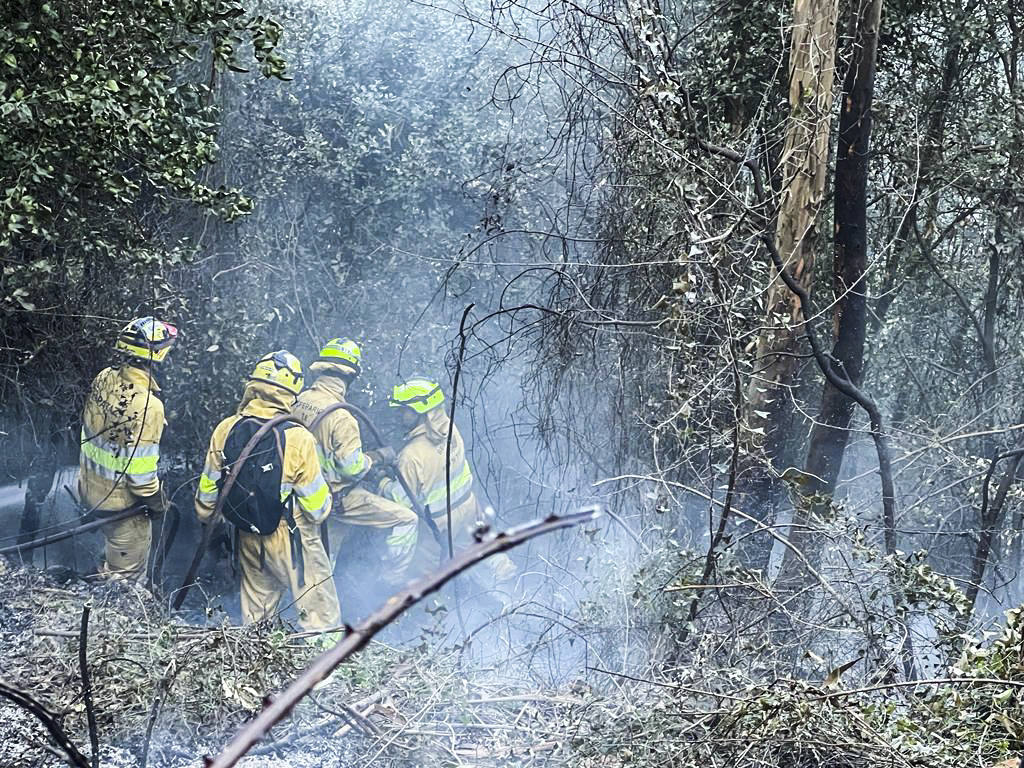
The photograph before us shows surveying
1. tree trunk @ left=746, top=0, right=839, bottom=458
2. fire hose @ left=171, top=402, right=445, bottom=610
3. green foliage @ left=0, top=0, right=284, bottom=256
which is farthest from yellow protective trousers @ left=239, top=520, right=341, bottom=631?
tree trunk @ left=746, top=0, right=839, bottom=458

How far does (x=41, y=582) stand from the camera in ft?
19.3

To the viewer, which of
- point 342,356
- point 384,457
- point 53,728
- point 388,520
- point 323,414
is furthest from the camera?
point 384,457

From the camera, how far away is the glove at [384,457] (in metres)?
7.71

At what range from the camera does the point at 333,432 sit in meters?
7.14

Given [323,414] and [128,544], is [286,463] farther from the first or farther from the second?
[128,544]

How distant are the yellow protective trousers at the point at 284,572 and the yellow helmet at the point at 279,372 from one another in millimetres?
963

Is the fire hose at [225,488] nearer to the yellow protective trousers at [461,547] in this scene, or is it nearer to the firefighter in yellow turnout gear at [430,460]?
the firefighter in yellow turnout gear at [430,460]

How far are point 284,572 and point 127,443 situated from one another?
141 centimetres

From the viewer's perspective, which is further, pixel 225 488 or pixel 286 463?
pixel 286 463

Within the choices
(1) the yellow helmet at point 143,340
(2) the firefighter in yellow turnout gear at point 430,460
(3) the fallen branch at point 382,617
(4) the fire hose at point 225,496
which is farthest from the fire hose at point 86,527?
(3) the fallen branch at point 382,617

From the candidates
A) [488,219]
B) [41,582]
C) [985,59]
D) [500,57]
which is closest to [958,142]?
[985,59]

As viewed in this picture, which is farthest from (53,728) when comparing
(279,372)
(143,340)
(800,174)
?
(143,340)

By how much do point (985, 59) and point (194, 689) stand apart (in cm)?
679

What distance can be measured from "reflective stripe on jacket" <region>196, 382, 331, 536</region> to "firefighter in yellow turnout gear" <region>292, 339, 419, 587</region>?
1.25 feet
